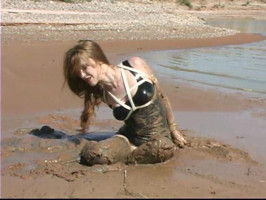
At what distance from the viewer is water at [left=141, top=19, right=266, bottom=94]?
29.6 feet

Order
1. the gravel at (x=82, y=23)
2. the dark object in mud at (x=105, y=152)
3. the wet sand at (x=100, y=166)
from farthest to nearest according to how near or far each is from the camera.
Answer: the gravel at (x=82, y=23)
the dark object in mud at (x=105, y=152)
the wet sand at (x=100, y=166)

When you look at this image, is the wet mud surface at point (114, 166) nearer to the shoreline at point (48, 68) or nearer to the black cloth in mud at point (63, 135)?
the black cloth in mud at point (63, 135)

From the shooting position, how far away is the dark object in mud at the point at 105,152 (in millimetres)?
3992

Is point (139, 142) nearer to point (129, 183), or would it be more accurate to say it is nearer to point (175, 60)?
point (129, 183)

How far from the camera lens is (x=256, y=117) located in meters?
6.37

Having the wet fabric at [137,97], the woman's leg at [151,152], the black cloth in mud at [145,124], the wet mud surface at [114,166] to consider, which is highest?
the wet fabric at [137,97]

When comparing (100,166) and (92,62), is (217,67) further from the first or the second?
(100,166)

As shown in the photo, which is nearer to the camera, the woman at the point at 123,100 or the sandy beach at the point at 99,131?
the sandy beach at the point at 99,131

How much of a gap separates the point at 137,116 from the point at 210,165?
764 mm

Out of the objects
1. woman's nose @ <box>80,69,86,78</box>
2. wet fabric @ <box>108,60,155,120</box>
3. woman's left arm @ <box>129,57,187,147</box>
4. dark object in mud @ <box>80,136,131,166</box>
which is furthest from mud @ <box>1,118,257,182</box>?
woman's nose @ <box>80,69,86,78</box>

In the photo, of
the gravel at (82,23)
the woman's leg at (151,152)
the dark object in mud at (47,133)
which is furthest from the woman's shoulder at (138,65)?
the gravel at (82,23)

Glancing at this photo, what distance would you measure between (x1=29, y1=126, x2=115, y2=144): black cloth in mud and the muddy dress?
47 cm

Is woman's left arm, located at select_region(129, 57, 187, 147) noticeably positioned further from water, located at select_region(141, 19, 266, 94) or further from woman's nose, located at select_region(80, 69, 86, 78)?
water, located at select_region(141, 19, 266, 94)

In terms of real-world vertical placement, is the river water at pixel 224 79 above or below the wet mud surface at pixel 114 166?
below
